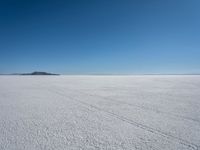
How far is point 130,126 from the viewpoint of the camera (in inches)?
103

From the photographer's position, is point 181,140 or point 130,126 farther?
point 130,126

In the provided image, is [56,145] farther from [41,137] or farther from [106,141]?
[106,141]

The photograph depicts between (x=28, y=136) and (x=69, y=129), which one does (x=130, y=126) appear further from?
(x=28, y=136)

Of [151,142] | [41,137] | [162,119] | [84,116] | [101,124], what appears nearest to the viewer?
[151,142]

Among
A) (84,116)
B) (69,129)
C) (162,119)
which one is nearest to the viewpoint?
(69,129)

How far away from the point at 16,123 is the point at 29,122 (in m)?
0.22

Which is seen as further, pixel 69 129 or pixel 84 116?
pixel 84 116

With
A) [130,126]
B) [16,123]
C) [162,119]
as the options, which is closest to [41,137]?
[16,123]

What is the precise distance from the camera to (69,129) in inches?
98.8

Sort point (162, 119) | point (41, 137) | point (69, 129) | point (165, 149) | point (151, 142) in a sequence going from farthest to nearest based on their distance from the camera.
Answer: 1. point (162, 119)
2. point (69, 129)
3. point (41, 137)
4. point (151, 142)
5. point (165, 149)

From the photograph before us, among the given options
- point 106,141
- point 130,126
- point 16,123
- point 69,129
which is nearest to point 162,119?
point 130,126

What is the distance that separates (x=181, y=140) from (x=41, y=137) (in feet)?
6.28

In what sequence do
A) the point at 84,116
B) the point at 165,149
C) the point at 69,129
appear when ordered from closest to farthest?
the point at 165,149
the point at 69,129
the point at 84,116

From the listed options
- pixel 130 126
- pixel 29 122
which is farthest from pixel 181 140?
pixel 29 122
